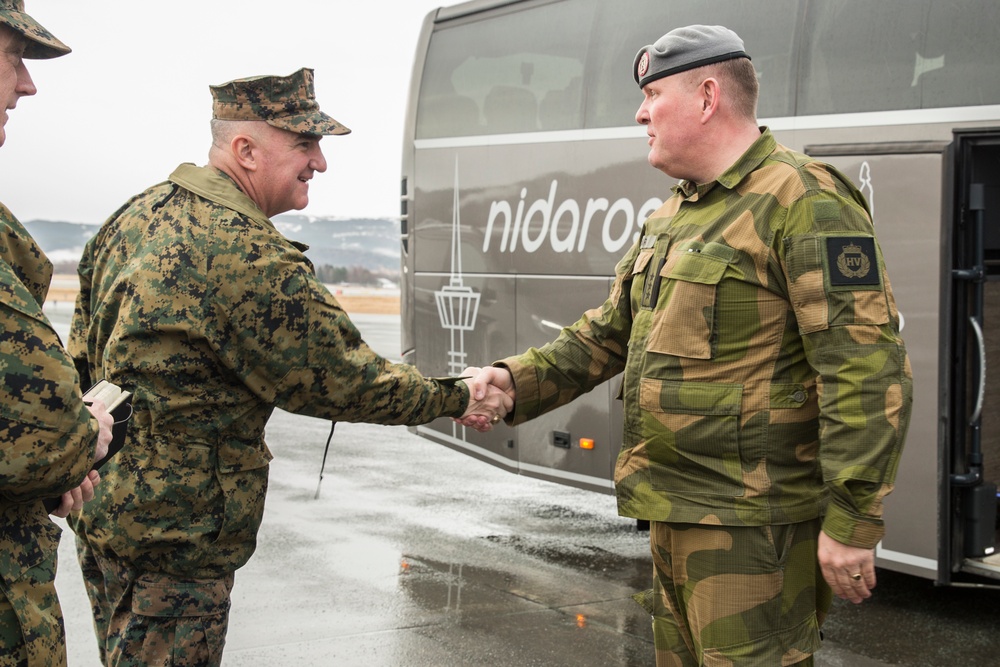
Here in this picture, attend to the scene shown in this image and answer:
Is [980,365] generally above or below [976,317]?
below

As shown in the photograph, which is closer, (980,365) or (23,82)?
(23,82)

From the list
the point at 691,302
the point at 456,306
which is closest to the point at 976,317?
the point at 691,302

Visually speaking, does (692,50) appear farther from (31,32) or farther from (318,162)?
(31,32)

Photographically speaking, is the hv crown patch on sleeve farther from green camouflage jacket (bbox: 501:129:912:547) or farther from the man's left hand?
the man's left hand

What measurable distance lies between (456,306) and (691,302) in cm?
465

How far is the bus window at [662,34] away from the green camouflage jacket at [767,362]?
8.94 ft

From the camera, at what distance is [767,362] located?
291 cm

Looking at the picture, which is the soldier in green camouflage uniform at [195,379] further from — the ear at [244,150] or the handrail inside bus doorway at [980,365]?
the handrail inside bus doorway at [980,365]

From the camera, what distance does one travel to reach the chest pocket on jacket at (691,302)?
2939 mm

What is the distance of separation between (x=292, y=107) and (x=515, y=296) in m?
3.86

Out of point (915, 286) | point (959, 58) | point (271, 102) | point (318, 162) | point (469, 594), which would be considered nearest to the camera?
point (271, 102)

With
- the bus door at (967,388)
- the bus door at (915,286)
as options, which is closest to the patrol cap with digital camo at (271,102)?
the bus door at (915,286)

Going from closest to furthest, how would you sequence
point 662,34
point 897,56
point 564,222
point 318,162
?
point 318,162
point 897,56
point 662,34
point 564,222

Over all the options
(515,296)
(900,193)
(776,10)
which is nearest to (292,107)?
(900,193)
